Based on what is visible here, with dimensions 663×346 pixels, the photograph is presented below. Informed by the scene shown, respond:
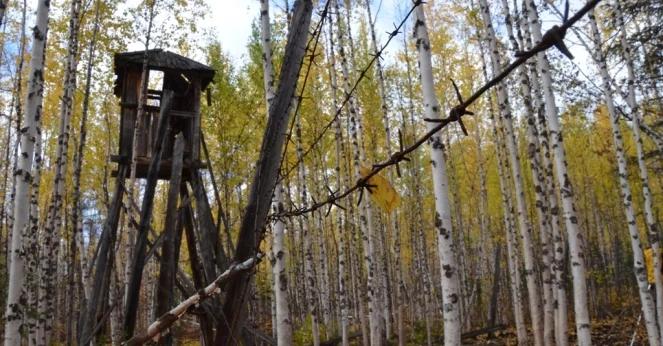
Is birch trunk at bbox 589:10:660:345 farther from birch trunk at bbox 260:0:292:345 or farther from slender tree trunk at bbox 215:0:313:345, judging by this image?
slender tree trunk at bbox 215:0:313:345

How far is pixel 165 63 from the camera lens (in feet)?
22.9

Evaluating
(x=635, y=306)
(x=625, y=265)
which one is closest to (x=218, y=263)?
(x=635, y=306)

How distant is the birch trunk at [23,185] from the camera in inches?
220

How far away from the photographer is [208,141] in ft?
60.0

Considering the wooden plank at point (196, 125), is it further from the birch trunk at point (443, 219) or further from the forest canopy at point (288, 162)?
the birch trunk at point (443, 219)

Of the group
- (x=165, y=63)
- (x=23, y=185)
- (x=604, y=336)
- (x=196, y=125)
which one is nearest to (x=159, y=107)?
→ (x=165, y=63)

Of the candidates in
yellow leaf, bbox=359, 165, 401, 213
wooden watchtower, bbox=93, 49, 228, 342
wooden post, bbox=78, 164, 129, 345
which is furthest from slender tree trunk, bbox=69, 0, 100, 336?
yellow leaf, bbox=359, 165, 401, 213

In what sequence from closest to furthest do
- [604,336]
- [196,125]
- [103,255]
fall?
[103,255], [196,125], [604,336]

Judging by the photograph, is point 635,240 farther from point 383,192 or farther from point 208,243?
point 383,192

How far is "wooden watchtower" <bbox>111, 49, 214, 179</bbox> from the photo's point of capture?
6539 millimetres

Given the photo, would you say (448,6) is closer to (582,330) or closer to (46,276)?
(582,330)

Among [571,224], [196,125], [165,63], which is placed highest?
[165,63]

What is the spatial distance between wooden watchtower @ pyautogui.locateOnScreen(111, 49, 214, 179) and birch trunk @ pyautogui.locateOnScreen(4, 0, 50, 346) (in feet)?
3.28

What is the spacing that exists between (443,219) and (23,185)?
5012mm
